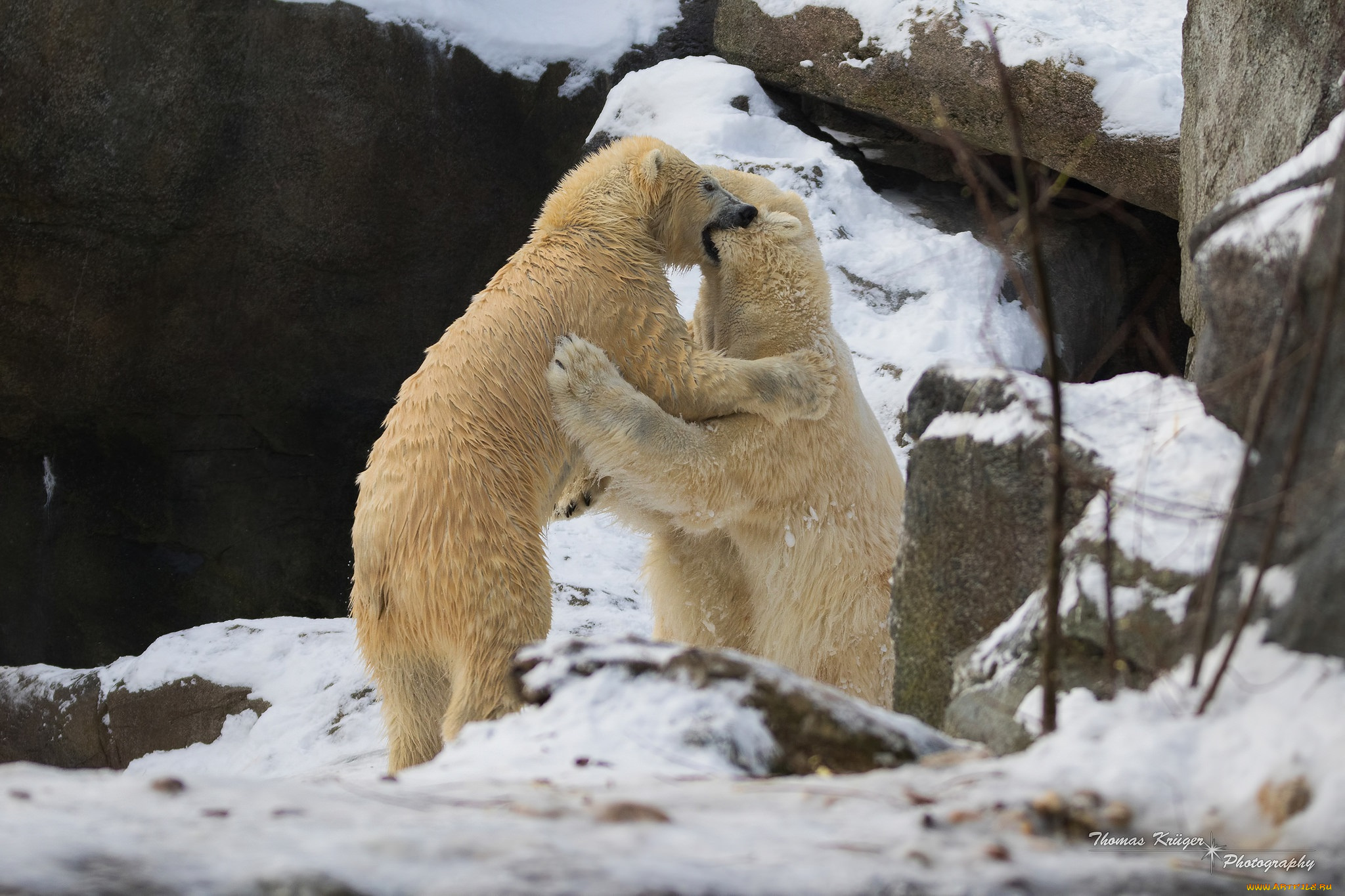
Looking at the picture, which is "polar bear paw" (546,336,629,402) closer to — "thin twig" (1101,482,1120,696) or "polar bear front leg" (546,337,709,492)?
"polar bear front leg" (546,337,709,492)

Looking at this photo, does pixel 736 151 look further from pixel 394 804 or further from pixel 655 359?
pixel 394 804

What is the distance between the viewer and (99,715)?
6129 mm

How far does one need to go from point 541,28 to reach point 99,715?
5.38 metres

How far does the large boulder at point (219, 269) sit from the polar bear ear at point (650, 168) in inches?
180

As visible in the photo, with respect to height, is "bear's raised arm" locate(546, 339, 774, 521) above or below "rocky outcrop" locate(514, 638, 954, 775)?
above

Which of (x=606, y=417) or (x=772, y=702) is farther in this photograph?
(x=606, y=417)

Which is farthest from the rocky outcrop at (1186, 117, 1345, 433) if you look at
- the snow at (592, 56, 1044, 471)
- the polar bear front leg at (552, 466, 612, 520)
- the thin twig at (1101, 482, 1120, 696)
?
Result: the snow at (592, 56, 1044, 471)

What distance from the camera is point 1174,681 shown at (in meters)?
1.85

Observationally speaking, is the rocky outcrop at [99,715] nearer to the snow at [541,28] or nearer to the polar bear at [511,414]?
the polar bear at [511,414]

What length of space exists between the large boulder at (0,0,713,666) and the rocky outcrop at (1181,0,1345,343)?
4.15 meters

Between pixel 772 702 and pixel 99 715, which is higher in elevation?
pixel 772 702

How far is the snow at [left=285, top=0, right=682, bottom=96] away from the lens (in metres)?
8.00

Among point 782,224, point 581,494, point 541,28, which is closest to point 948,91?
point 541,28

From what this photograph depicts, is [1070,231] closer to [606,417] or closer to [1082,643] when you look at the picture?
[606,417]
